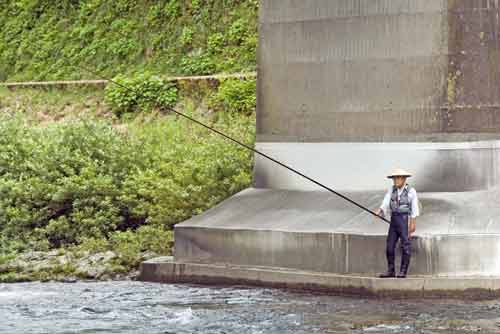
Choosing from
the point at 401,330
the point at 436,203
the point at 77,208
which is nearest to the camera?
the point at 401,330

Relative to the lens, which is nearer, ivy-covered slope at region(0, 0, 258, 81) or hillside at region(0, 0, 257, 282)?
hillside at region(0, 0, 257, 282)

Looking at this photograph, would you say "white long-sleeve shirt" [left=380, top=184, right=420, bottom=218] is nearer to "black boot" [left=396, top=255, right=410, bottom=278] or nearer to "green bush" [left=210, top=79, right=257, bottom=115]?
"black boot" [left=396, top=255, right=410, bottom=278]

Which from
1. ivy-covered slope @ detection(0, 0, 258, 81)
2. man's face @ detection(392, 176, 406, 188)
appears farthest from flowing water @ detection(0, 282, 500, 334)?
ivy-covered slope @ detection(0, 0, 258, 81)

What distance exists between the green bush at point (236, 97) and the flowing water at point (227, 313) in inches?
562

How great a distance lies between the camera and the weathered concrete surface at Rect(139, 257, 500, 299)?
571 inches

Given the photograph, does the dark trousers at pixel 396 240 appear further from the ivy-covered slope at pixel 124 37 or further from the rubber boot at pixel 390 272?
the ivy-covered slope at pixel 124 37

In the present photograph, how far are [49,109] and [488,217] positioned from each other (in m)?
22.3

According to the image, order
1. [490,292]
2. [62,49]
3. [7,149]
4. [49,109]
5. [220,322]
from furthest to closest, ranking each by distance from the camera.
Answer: [62,49]
[49,109]
[7,149]
[490,292]
[220,322]

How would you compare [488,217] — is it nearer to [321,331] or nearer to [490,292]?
[490,292]

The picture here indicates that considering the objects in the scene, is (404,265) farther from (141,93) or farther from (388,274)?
(141,93)

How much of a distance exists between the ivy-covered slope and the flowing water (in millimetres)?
18079

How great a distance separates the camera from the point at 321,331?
12.6 m

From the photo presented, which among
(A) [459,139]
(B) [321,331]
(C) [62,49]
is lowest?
(B) [321,331]

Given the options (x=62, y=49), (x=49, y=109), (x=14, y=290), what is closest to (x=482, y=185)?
(x=14, y=290)
